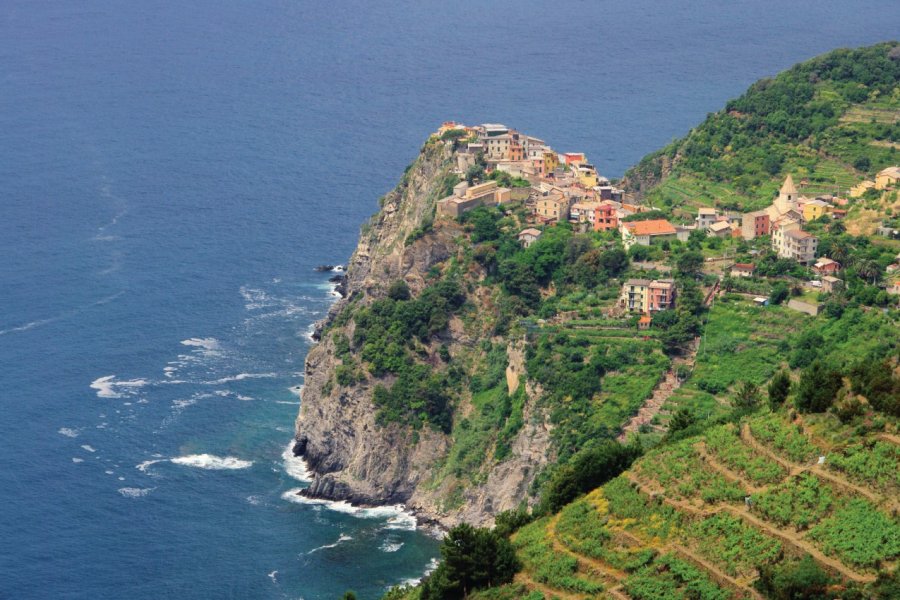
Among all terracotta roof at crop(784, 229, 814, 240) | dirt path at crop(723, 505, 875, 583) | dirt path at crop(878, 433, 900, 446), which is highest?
terracotta roof at crop(784, 229, 814, 240)

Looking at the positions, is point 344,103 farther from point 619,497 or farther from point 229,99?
point 619,497

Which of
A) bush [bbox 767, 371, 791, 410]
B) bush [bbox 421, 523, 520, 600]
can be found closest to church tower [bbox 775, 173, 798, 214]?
bush [bbox 767, 371, 791, 410]

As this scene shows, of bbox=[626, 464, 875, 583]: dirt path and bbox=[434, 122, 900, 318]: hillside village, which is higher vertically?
bbox=[434, 122, 900, 318]: hillside village

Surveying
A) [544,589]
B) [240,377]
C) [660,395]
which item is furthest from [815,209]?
[544,589]

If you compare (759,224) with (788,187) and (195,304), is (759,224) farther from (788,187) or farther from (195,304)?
(195,304)

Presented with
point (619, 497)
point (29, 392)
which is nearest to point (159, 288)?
point (29, 392)

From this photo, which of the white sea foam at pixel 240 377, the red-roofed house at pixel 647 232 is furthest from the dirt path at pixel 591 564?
the white sea foam at pixel 240 377

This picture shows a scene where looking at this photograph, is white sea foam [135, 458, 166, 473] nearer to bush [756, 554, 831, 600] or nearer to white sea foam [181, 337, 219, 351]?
white sea foam [181, 337, 219, 351]

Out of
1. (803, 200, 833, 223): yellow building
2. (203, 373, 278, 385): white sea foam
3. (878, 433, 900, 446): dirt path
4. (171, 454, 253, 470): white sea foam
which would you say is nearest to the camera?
(878, 433, 900, 446): dirt path
